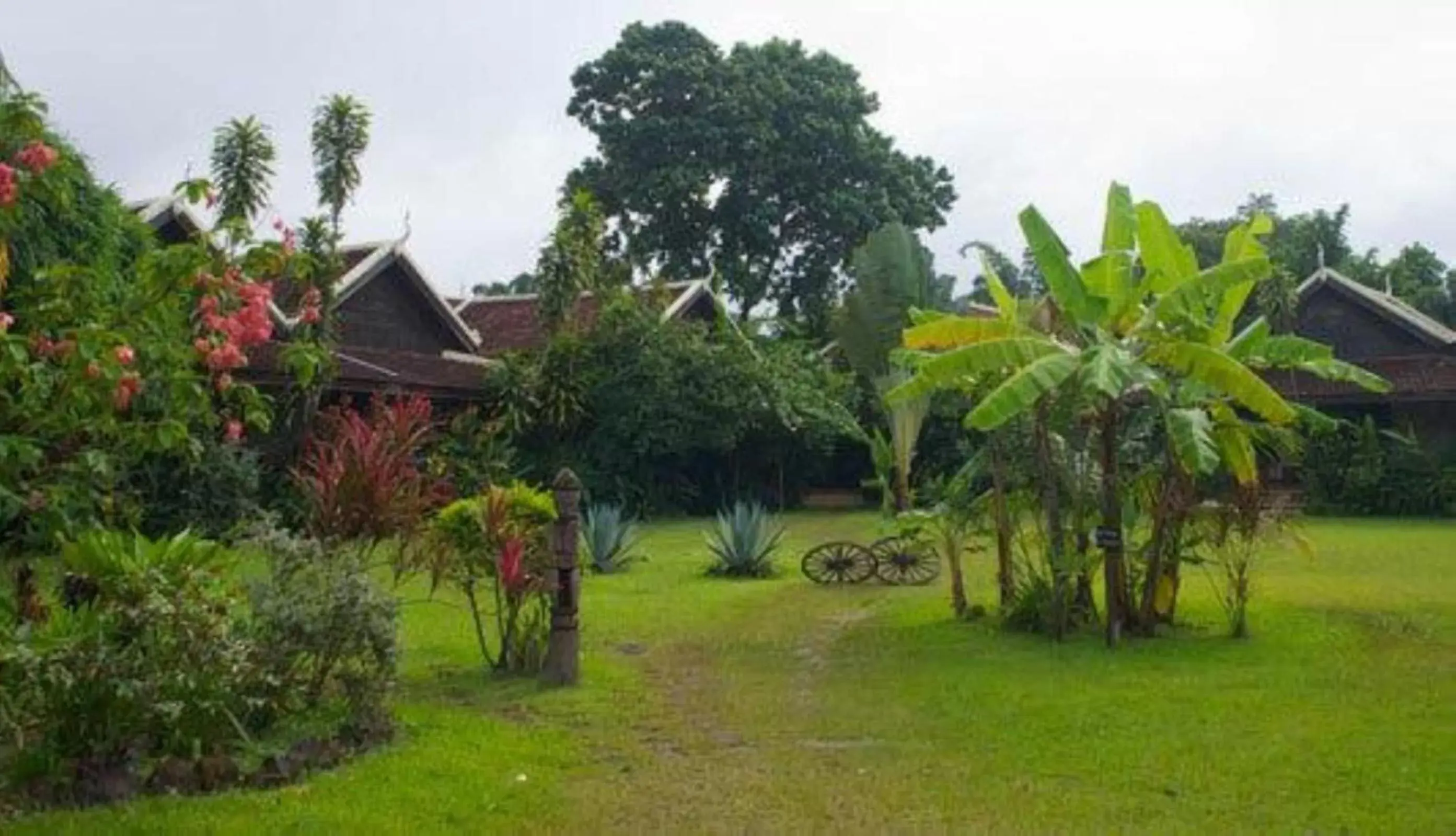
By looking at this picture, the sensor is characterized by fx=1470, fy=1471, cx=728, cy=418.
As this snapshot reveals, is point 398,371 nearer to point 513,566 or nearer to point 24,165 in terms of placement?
point 513,566

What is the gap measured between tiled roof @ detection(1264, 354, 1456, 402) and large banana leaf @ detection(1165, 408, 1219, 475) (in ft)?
59.7

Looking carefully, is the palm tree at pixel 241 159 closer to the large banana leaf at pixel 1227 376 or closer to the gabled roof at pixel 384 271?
the gabled roof at pixel 384 271

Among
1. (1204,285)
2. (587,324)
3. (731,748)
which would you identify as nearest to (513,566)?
(731,748)

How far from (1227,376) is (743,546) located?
7.74m

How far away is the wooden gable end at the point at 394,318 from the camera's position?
2753cm

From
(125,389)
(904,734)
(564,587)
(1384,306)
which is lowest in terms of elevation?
(904,734)

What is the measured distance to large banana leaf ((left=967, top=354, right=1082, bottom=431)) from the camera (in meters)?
10.6

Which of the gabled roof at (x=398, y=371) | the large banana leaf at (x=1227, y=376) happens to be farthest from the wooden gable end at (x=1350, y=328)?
the large banana leaf at (x=1227, y=376)

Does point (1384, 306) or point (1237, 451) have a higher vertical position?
point (1384, 306)

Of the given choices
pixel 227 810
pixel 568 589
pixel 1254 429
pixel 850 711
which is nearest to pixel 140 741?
pixel 227 810

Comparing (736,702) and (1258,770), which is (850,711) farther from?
(1258,770)

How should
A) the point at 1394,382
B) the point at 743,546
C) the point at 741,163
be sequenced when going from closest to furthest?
the point at 743,546, the point at 1394,382, the point at 741,163

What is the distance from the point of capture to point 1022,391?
420 inches

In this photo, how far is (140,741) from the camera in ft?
22.3
